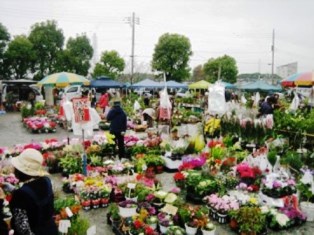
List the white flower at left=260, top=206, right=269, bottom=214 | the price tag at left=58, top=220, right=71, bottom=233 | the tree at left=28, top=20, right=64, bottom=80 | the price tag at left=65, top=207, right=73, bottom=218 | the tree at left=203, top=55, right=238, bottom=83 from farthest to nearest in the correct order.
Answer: the tree at left=203, top=55, right=238, bottom=83 → the tree at left=28, top=20, right=64, bottom=80 → the white flower at left=260, top=206, right=269, bottom=214 → the price tag at left=65, top=207, right=73, bottom=218 → the price tag at left=58, top=220, right=71, bottom=233

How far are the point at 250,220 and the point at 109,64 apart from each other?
37.3 meters

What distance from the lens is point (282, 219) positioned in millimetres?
5562

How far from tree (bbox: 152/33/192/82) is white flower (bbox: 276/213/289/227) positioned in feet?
123

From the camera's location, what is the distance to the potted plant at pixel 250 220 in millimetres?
5195

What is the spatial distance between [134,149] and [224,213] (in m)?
4.45

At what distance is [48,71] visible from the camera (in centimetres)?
3562

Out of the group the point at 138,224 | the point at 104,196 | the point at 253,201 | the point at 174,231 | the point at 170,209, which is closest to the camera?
the point at 174,231

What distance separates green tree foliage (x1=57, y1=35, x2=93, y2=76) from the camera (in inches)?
1380

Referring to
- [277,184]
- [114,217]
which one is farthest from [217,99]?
[114,217]

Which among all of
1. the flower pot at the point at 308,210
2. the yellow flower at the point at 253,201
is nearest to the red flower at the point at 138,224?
the yellow flower at the point at 253,201

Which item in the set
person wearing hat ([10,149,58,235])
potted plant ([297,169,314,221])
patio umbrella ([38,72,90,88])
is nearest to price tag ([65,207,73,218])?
person wearing hat ([10,149,58,235])

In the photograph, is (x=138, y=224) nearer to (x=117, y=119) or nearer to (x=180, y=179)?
(x=180, y=179)

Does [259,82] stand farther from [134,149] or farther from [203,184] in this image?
[203,184]

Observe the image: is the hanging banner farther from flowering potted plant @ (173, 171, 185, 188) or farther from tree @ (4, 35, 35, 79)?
tree @ (4, 35, 35, 79)
